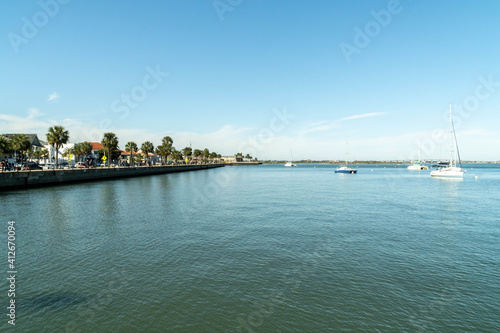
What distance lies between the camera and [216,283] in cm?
1291

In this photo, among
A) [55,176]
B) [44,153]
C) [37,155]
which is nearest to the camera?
[55,176]

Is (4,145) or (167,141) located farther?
(167,141)

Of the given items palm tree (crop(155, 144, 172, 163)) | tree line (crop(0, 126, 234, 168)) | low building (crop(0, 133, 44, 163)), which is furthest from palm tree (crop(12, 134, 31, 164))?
palm tree (crop(155, 144, 172, 163))

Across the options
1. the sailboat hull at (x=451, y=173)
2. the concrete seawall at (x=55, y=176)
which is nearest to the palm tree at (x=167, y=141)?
the concrete seawall at (x=55, y=176)

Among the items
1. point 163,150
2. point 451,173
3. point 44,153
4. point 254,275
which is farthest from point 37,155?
point 451,173

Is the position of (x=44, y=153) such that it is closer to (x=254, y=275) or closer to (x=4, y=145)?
(x=4, y=145)

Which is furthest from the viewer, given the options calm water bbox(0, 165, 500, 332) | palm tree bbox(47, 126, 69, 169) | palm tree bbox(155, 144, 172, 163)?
palm tree bbox(155, 144, 172, 163)

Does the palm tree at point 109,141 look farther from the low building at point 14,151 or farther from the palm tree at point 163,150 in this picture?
the palm tree at point 163,150

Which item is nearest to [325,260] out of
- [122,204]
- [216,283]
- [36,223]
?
[216,283]

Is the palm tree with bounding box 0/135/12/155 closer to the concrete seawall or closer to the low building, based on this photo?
the low building

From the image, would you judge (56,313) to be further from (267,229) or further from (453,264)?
(453,264)

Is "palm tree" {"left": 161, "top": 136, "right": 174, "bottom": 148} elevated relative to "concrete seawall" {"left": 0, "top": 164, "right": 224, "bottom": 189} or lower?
elevated

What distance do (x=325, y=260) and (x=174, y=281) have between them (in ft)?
29.2

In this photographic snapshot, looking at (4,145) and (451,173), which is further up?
(4,145)
